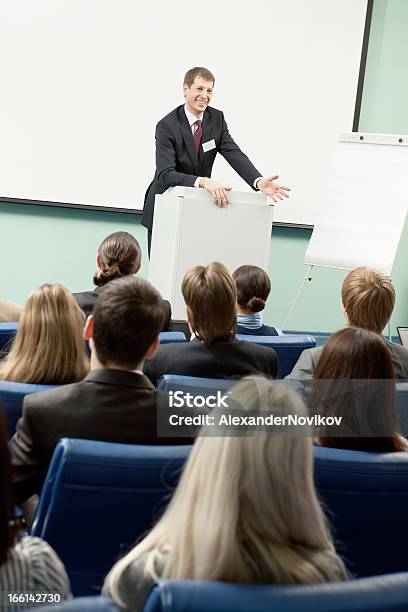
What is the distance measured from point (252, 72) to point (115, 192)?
148 cm

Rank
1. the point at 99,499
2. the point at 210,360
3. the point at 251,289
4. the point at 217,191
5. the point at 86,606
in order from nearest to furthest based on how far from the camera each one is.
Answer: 1. the point at 86,606
2. the point at 99,499
3. the point at 210,360
4. the point at 251,289
5. the point at 217,191

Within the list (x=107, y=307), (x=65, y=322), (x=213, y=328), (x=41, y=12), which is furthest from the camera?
(x=41, y=12)

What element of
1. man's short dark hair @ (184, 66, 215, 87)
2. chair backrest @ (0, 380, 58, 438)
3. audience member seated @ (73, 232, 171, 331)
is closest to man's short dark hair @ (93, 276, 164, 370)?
chair backrest @ (0, 380, 58, 438)

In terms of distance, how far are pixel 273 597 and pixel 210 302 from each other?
1.92 meters

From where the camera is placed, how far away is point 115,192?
6691mm

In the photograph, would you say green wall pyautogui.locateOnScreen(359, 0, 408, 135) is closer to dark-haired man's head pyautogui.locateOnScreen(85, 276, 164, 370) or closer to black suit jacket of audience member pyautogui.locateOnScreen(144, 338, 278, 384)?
black suit jacket of audience member pyautogui.locateOnScreen(144, 338, 278, 384)

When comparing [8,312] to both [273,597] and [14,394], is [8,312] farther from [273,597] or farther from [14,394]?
[273,597]

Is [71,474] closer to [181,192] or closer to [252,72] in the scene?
[181,192]

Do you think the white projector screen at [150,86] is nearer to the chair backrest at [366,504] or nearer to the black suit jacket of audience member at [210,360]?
the black suit jacket of audience member at [210,360]

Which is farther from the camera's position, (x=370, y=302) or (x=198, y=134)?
(x=198, y=134)

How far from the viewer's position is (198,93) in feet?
17.5

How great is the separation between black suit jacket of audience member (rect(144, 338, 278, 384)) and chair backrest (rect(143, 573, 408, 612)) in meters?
1.82

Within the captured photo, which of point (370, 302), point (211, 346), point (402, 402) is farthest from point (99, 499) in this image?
point (370, 302)

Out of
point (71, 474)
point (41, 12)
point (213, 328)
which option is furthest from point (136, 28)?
point (71, 474)
